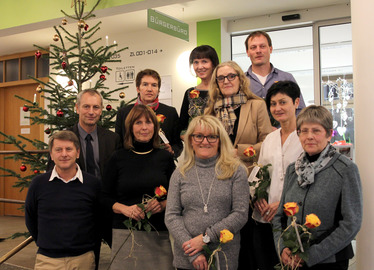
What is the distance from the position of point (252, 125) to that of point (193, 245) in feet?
3.02

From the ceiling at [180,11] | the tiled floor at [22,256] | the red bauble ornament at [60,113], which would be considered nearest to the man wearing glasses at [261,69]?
the red bauble ornament at [60,113]

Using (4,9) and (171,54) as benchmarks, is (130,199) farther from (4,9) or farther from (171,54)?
(4,9)

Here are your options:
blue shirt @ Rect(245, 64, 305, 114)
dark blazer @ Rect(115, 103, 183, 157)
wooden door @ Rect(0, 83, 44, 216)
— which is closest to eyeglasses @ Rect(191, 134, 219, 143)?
dark blazer @ Rect(115, 103, 183, 157)

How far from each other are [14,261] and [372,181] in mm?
4110

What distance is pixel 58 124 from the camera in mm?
3998

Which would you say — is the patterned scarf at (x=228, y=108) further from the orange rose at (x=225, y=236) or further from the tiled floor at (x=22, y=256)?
the tiled floor at (x=22, y=256)

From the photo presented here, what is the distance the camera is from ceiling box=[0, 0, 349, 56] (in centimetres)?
554

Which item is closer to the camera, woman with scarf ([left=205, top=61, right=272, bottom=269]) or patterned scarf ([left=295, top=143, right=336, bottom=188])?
patterned scarf ([left=295, top=143, right=336, bottom=188])

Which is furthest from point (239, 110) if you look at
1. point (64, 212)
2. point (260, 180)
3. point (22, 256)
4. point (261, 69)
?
point (22, 256)

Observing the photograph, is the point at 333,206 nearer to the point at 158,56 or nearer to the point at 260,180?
the point at 260,180

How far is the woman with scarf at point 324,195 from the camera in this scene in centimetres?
188

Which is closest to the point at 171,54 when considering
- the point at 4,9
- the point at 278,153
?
the point at 4,9

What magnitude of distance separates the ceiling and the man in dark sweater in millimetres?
3323

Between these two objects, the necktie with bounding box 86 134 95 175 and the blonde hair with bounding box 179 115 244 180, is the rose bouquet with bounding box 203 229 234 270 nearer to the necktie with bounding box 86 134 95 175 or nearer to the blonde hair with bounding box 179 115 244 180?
the blonde hair with bounding box 179 115 244 180
